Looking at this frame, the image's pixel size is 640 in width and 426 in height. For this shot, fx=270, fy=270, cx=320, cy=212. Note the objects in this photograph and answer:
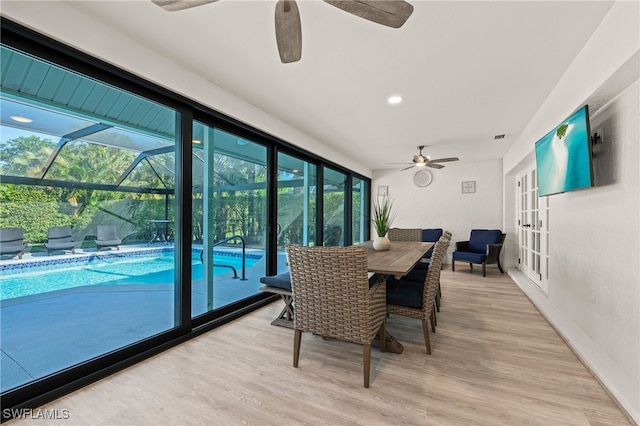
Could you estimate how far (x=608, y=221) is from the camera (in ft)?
6.42

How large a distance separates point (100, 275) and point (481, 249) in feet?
19.8

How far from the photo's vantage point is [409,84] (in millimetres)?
2582

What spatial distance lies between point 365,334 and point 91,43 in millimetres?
2608

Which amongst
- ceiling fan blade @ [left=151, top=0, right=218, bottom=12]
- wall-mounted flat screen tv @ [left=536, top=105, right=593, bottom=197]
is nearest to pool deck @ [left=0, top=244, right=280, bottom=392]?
ceiling fan blade @ [left=151, top=0, right=218, bottom=12]

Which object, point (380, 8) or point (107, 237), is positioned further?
point (107, 237)

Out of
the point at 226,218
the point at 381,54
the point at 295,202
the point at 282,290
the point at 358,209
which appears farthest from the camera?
the point at 358,209

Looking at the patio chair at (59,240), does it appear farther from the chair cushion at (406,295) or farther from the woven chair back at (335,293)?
the chair cushion at (406,295)

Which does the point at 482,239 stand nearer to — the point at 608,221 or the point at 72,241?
the point at 608,221

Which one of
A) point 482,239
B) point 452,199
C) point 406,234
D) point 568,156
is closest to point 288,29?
point 568,156

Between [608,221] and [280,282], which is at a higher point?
[608,221]

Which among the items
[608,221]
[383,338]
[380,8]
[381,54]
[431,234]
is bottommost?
[383,338]

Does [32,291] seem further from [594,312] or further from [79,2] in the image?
[594,312]

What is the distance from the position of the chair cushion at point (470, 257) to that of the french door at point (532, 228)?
670 mm

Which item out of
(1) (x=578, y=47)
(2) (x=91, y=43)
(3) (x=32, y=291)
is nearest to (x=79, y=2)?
(2) (x=91, y=43)
